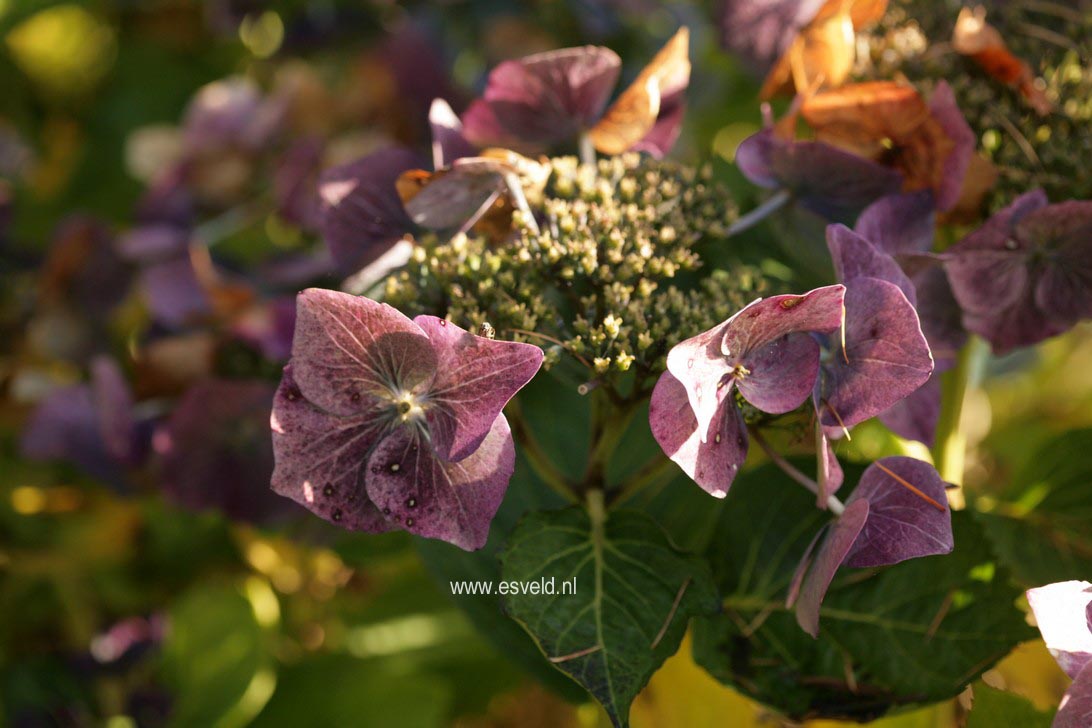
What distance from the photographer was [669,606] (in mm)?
374

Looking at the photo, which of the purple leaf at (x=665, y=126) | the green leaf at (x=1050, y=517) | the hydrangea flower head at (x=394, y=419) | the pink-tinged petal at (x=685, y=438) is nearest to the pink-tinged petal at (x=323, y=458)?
the hydrangea flower head at (x=394, y=419)

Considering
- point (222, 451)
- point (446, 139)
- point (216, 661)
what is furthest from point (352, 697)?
point (446, 139)

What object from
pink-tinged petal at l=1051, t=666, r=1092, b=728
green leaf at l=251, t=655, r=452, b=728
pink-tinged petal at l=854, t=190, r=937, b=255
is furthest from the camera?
green leaf at l=251, t=655, r=452, b=728

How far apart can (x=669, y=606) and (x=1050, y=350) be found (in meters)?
0.89

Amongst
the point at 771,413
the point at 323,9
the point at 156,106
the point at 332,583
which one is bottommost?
the point at 332,583

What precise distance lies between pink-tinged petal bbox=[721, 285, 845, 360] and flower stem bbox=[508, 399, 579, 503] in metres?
0.12

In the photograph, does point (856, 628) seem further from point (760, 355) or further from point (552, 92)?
point (552, 92)

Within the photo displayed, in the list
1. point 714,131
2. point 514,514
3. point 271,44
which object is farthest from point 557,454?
point 271,44

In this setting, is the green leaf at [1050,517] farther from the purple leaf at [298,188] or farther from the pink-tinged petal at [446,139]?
the purple leaf at [298,188]

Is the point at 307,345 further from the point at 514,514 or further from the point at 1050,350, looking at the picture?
the point at 1050,350

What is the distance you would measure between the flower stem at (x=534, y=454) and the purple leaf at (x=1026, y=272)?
200 mm

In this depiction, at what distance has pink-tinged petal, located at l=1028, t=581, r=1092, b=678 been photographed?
12.5 inches

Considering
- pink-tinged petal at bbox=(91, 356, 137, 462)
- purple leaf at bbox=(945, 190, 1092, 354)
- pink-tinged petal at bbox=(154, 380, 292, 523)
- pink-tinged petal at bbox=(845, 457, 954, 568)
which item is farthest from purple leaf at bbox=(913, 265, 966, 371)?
pink-tinged petal at bbox=(91, 356, 137, 462)

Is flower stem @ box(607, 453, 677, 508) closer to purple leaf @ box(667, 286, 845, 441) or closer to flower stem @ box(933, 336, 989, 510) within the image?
purple leaf @ box(667, 286, 845, 441)
